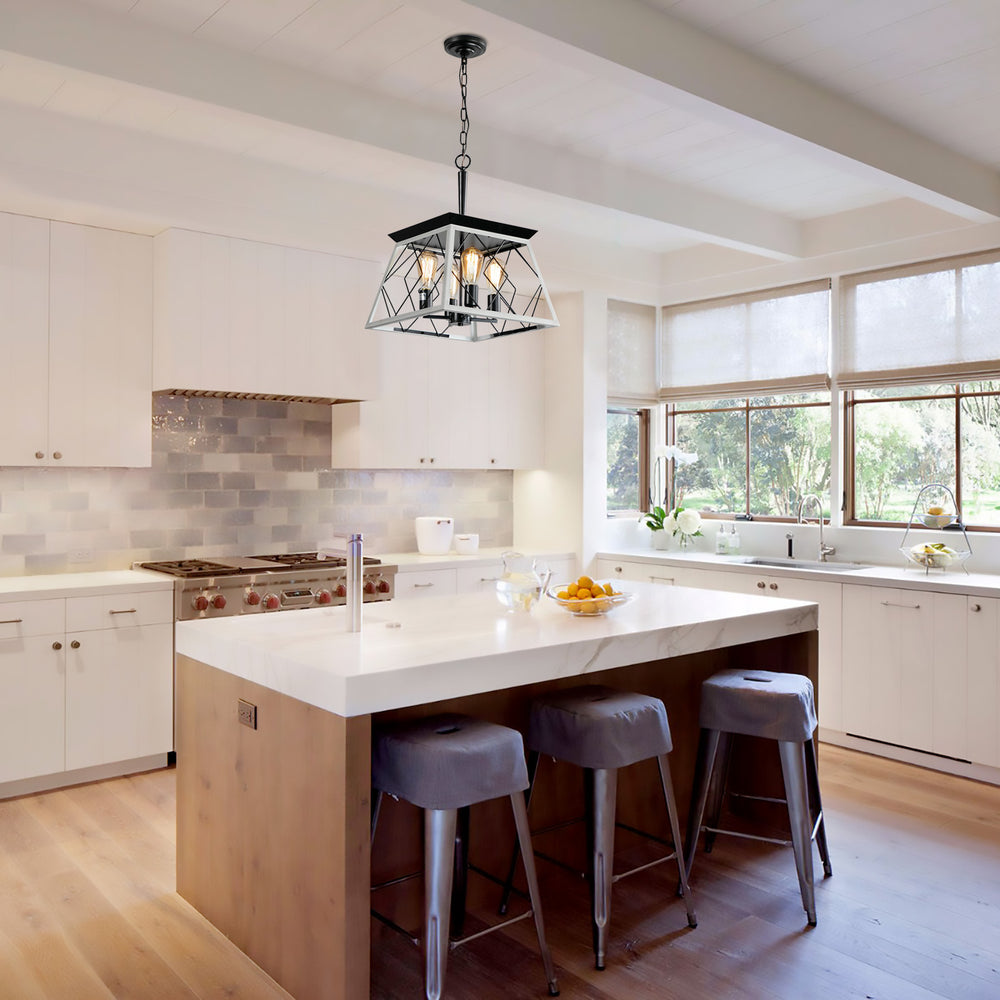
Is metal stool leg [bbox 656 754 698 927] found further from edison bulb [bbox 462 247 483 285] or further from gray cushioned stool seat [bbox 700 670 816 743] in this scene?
edison bulb [bbox 462 247 483 285]

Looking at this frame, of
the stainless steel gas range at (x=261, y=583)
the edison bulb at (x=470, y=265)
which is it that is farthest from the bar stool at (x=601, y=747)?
the stainless steel gas range at (x=261, y=583)

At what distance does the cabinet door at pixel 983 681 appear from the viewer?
422 centimetres

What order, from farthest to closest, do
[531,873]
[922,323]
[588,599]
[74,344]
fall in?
[922,323], [74,344], [588,599], [531,873]

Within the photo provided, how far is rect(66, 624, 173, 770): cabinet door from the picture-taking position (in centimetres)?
418

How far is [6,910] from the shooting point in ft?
9.93

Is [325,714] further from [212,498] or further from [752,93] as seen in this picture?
[212,498]

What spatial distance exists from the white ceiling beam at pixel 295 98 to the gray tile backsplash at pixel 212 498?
6.53ft

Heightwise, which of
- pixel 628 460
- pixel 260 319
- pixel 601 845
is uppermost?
pixel 260 319

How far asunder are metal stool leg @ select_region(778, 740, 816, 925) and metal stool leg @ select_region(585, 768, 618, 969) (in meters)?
0.66

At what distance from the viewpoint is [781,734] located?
10.1 feet

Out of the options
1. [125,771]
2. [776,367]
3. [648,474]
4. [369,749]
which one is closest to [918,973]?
[369,749]

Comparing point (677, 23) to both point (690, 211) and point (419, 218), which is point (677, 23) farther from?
point (419, 218)

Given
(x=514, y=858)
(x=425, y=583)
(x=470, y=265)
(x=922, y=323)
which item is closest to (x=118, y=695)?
(x=425, y=583)

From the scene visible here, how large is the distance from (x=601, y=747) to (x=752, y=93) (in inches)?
91.6
